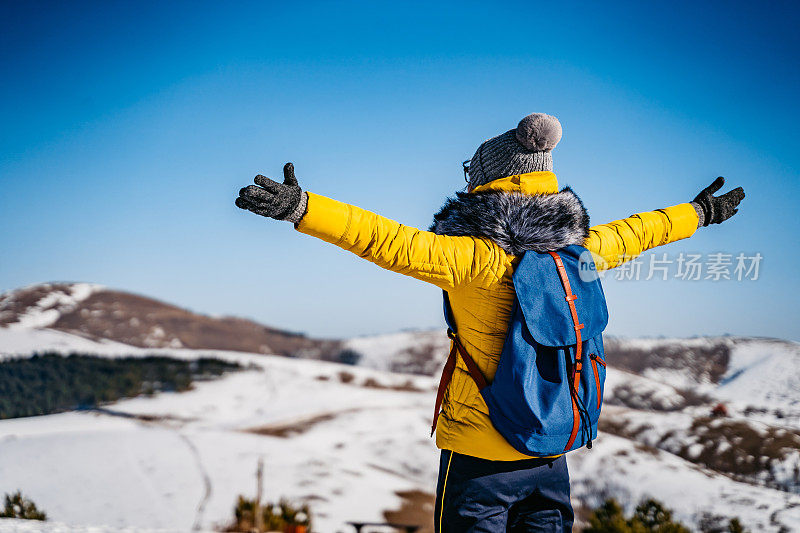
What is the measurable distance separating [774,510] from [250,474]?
18.1 feet

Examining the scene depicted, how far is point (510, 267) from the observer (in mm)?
1586

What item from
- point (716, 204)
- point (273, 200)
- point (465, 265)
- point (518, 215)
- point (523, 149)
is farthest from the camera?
point (716, 204)

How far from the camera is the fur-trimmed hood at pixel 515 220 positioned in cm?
160

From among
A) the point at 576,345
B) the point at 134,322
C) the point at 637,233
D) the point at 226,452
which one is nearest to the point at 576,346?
the point at 576,345

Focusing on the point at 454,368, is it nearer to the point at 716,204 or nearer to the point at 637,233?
the point at 637,233

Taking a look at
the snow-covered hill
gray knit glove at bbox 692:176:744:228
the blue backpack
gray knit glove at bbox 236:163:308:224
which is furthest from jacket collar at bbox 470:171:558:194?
the snow-covered hill

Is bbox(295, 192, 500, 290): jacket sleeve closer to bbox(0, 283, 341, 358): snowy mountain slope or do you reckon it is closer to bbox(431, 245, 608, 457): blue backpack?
bbox(431, 245, 608, 457): blue backpack

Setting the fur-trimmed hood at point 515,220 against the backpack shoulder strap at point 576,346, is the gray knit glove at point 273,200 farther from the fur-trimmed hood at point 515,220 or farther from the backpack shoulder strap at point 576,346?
the backpack shoulder strap at point 576,346

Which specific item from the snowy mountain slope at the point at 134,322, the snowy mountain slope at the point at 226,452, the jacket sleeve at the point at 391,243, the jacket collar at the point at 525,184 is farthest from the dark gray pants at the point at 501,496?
the snowy mountain slope at the point at 134,322

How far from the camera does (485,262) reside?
5.05 feet

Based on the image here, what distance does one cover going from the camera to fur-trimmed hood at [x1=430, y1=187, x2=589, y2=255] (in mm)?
1599

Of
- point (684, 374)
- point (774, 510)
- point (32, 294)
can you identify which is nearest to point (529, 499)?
point (774, 510)

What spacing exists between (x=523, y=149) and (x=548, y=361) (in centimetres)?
67

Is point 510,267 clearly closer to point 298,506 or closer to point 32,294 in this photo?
point 298,506
